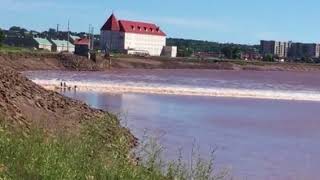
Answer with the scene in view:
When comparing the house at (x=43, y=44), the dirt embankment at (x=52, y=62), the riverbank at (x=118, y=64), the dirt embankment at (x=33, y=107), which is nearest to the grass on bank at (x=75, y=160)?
the dirt embankment at (x=33, y=107)

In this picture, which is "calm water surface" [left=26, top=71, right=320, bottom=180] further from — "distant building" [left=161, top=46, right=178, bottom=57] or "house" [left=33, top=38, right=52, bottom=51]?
"distant building" [left=161, top=46, right=178, bottom=57]

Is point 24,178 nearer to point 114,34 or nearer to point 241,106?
point 241,106

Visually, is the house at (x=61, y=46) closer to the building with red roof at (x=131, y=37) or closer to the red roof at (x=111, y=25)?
the building with red roof at (x=131, y=37)

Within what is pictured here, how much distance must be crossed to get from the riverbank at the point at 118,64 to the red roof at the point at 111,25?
112 ft

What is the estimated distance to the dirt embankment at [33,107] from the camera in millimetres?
14938

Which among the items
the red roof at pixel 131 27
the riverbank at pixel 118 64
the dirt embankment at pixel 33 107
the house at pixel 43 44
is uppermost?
the red roof at pixel 131 27

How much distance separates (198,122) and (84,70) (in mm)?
83896

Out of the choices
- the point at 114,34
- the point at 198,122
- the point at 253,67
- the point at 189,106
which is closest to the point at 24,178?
the point at 198,122

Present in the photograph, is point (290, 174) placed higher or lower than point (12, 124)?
lower

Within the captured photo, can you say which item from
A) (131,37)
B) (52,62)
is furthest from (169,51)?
(52,62)

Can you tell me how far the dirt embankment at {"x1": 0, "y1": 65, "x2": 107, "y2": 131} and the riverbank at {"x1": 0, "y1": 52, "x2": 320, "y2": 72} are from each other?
51218 mm

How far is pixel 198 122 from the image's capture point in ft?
106

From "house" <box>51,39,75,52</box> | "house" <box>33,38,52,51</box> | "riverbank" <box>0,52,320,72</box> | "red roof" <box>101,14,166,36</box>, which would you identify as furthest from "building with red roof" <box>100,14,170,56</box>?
"riverbank" <box>0,52,320,72</box>

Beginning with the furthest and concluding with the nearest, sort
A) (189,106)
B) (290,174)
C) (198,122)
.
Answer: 1. (189,106)
2. (198,122)
3. (290,174)
